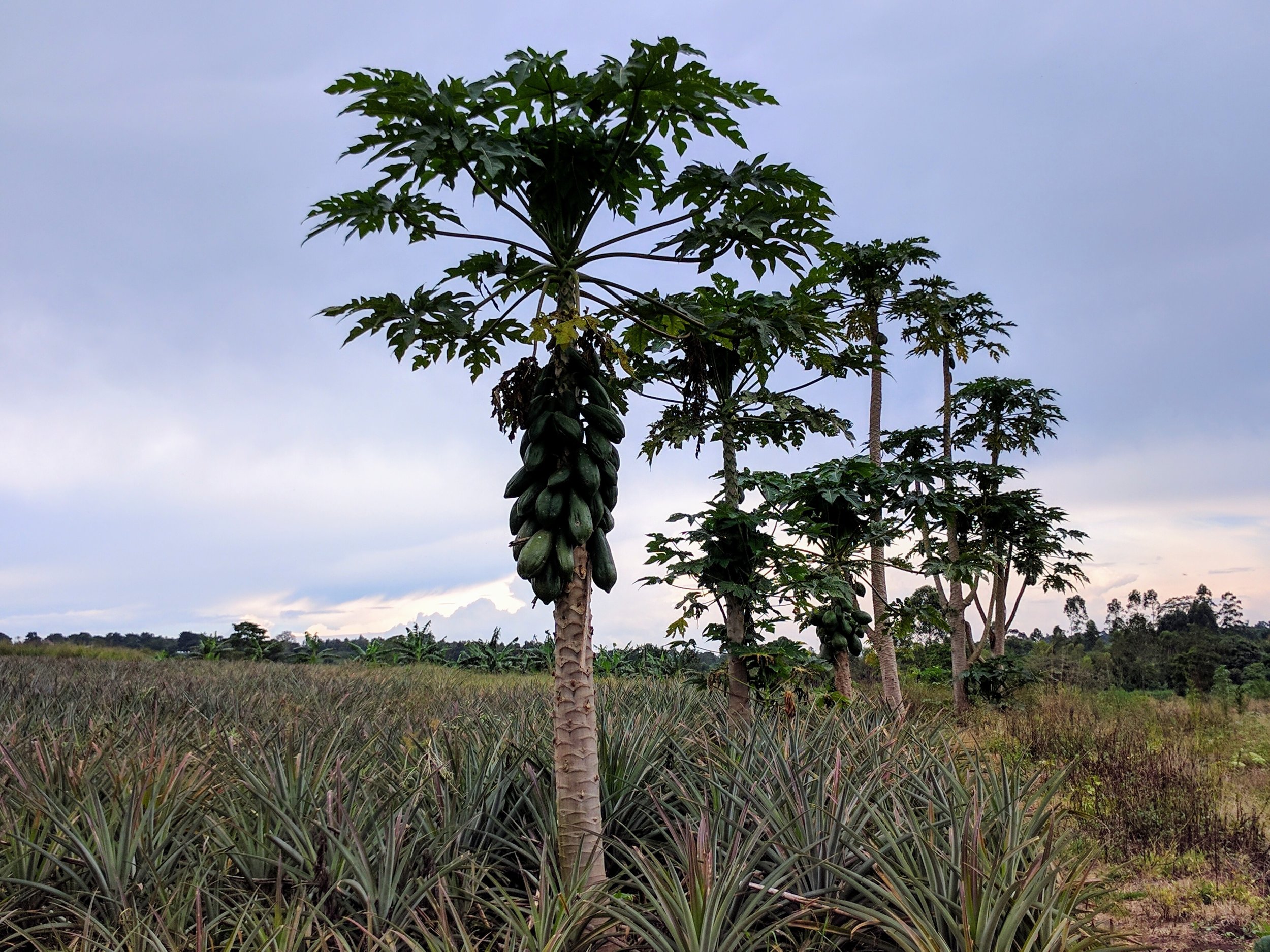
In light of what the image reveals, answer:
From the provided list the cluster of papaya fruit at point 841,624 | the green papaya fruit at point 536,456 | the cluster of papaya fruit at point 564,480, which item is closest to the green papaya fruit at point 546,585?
the cluster of papaya fruit at point 564,480

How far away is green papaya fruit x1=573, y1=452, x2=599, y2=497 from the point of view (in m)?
3.78

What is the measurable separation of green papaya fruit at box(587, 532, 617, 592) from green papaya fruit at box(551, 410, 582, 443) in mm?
545

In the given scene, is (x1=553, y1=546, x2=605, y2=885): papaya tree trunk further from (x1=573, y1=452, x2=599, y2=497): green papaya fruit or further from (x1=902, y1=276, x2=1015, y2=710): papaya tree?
(x1=902, y1=276, x2=1015, y2=710): papaya tree

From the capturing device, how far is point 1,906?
348cm

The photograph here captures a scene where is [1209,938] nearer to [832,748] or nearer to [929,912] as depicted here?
[832,748]

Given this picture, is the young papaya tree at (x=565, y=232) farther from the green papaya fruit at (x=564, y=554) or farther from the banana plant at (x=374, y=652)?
the banana plant at (x=374, y=652)

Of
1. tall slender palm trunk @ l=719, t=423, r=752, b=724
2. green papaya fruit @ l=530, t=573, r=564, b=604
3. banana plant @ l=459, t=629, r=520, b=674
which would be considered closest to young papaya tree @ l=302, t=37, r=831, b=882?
green papaya fruit @ l=530, t=573, r=564, b=604

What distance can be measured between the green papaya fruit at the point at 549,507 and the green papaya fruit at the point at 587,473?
0.13 metres

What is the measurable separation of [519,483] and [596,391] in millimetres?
640

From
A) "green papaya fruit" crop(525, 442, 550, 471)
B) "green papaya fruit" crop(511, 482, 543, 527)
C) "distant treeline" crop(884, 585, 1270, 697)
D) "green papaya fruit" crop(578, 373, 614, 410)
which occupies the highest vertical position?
"green papaya fruit" crop(578, 373, 614, 410)

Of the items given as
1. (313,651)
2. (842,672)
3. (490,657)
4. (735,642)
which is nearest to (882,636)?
(842,672)

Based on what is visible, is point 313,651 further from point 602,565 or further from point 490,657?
point 602,565

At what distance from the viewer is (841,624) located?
31.6 feet

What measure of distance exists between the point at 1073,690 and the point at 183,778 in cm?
1827
